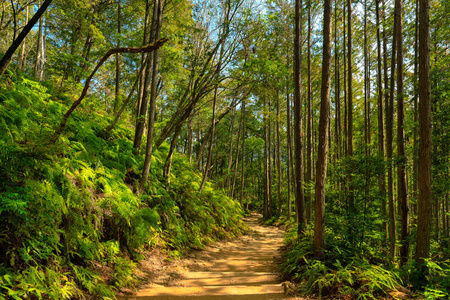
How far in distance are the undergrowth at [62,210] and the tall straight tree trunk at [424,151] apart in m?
5.73

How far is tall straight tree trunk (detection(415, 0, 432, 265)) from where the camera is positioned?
4.94m

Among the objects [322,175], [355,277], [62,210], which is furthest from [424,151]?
[62,210]

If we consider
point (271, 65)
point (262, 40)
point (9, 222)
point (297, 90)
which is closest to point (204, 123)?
point (262, 40)

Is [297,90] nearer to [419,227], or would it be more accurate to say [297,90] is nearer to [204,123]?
[419,227]

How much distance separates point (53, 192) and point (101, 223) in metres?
1.49

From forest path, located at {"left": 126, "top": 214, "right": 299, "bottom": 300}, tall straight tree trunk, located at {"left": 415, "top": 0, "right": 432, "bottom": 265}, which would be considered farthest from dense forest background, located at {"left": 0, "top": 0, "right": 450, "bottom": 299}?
forest path, located at {"left": 126, "top": 214, "right": 299, "bottom": 300}

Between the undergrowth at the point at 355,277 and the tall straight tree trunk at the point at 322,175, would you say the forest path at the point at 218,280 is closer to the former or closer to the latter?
the undergrowth at the point at 355,277

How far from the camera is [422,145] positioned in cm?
504

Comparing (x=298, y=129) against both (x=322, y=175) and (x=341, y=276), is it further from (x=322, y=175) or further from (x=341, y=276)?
(x=341, y=276)

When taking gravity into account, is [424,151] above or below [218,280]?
above

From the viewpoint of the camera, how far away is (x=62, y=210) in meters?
3.43

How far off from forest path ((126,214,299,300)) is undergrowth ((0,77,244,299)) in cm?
60

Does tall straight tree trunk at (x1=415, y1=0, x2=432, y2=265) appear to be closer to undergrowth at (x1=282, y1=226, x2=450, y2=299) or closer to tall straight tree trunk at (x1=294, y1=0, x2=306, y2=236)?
undergrowth at (x1=282, y1=226, x2=450, y2=299)

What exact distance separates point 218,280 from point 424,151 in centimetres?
513
